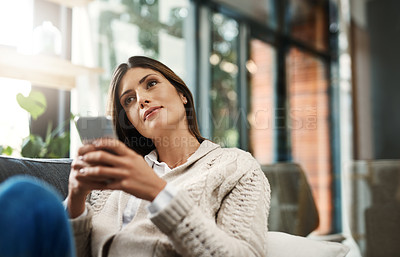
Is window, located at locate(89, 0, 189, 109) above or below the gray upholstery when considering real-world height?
above

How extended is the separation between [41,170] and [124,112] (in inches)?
9.9

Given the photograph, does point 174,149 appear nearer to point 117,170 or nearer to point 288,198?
point 117,170

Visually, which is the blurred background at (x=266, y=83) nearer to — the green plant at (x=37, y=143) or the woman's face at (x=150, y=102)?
the green plant at (x=37, y=143)

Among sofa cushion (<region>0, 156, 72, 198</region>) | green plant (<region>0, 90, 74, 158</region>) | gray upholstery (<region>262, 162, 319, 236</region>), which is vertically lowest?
gray upholstery (<region>262, 162, 319, 236</region>)

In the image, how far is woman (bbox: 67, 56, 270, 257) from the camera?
73cm

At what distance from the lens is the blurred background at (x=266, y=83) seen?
1.90 m

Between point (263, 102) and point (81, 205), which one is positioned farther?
point (263, 102)

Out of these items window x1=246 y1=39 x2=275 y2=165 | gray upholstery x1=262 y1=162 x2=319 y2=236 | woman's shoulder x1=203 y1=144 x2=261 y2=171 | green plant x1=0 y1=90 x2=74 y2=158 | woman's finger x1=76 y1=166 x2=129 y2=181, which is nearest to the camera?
woman's finger x1=76 y1=166 x2=129 y2=181

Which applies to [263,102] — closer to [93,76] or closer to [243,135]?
[243,135]

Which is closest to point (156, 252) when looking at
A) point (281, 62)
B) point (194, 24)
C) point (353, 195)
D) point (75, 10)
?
point (75, 10)

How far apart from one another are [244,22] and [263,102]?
0.67 metres

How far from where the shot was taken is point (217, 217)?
0.94m

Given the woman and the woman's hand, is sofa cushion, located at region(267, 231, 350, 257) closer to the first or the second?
the woman

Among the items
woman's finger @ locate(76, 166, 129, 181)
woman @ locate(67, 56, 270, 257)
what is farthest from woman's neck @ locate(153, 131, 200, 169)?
woman's finger @ locate(76, 166, 129, 181)
